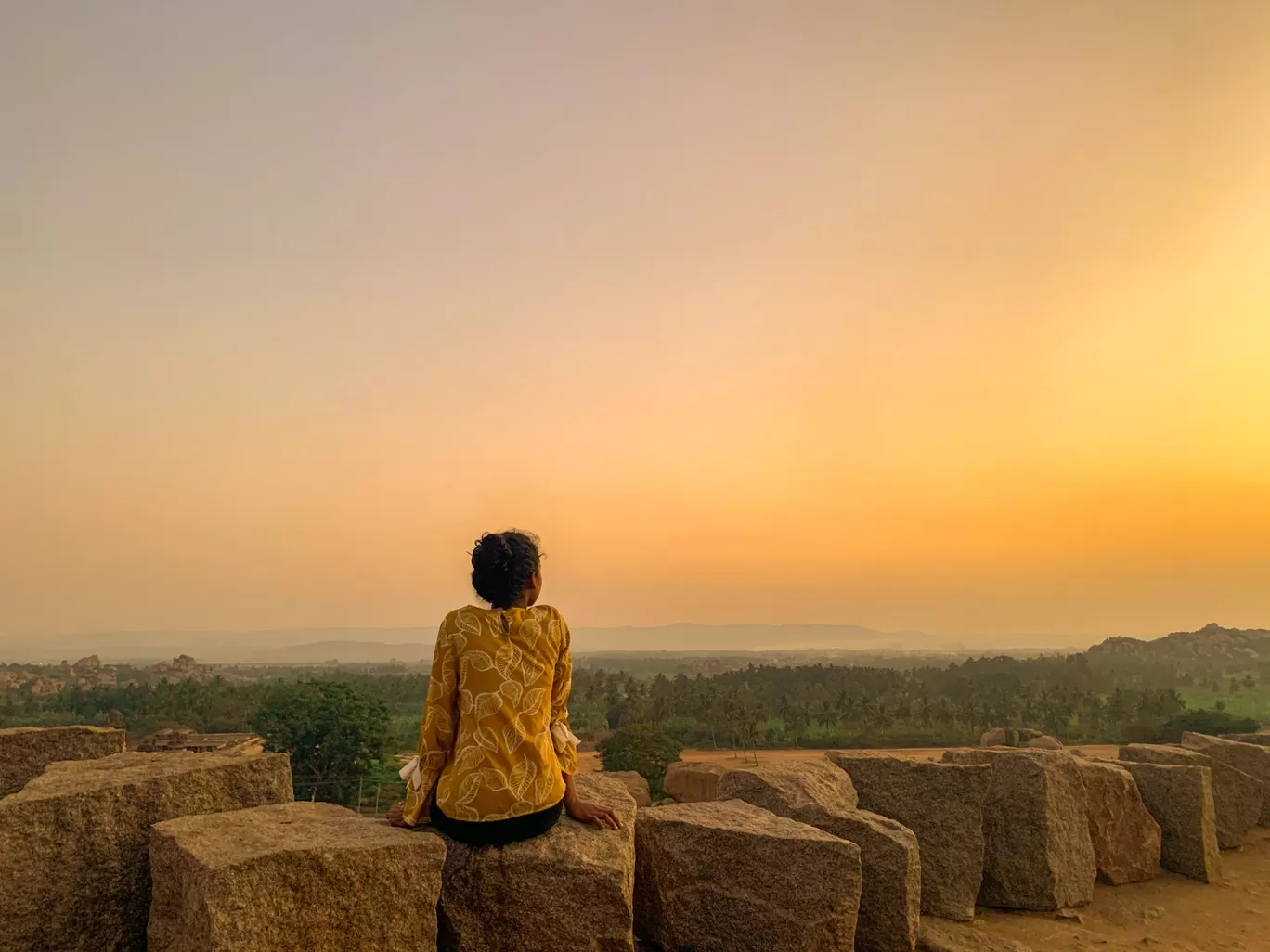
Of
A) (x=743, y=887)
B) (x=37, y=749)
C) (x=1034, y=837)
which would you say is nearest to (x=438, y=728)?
(x=743, y=887)

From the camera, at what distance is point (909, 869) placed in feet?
16.5

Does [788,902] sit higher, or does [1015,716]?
[788,902]

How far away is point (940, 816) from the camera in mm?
6047

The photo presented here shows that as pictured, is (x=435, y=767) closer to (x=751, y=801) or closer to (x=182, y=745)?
(x=751, y=801)

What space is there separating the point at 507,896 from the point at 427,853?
19.1 inches

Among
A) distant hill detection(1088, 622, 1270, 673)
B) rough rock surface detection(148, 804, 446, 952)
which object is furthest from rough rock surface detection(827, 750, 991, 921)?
distant hill detection(1088, 622, 1270, 673)

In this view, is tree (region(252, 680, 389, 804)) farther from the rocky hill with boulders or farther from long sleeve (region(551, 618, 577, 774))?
long sleeve (region(551, 618, 577, 774))

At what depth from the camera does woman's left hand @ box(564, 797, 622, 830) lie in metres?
4.15

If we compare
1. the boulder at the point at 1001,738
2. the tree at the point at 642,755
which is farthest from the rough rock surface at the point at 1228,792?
the boulder at the point at 1001,738

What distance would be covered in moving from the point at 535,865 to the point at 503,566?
56.3 inches

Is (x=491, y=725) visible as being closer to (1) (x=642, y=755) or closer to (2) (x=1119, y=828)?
(2) (x=1119, y=828)

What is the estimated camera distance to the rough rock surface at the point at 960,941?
5105 millimetres

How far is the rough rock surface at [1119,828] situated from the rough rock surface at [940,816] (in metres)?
1.88

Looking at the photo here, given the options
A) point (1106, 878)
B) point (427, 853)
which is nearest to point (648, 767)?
point (1106, 878)
